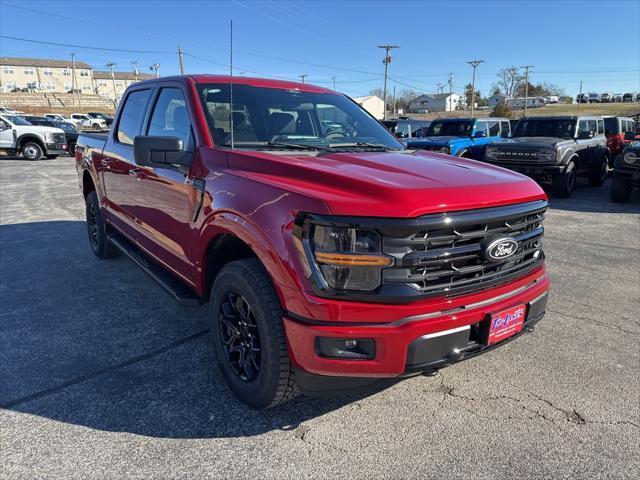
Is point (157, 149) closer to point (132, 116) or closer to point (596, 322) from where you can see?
point (132, 116)

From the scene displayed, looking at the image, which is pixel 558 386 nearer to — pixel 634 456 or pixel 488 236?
pixel 634 456

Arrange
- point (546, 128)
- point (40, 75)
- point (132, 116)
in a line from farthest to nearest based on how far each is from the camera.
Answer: point (40, 75) < point (546, 128) < point (132, 116)

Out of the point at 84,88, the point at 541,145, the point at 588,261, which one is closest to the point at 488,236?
the point at 588,261

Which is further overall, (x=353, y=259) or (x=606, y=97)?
(x=606, y=97)

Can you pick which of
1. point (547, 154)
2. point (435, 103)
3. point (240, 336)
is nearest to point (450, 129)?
point (547, 154)

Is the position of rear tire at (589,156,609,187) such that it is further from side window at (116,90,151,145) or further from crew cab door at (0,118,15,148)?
crew cab door at (0,118,15,148)

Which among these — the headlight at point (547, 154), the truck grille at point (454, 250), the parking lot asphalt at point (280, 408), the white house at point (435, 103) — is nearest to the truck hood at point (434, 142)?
the headlight at point (547, 154)

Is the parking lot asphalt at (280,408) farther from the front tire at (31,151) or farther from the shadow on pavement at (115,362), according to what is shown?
the front tire at (31,151)

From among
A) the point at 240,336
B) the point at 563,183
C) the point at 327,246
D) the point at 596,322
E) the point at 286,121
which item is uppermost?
the point at 286,121

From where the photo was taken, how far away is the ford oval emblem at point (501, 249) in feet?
7.84

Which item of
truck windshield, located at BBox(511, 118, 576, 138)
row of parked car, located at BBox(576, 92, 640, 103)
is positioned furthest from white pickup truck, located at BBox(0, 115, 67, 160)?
row of parked car, located at BBox(576, 92, 640, 103)

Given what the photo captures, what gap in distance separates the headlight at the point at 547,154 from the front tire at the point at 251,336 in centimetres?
956

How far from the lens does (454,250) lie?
2.29 meters

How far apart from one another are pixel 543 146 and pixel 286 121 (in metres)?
8.66
